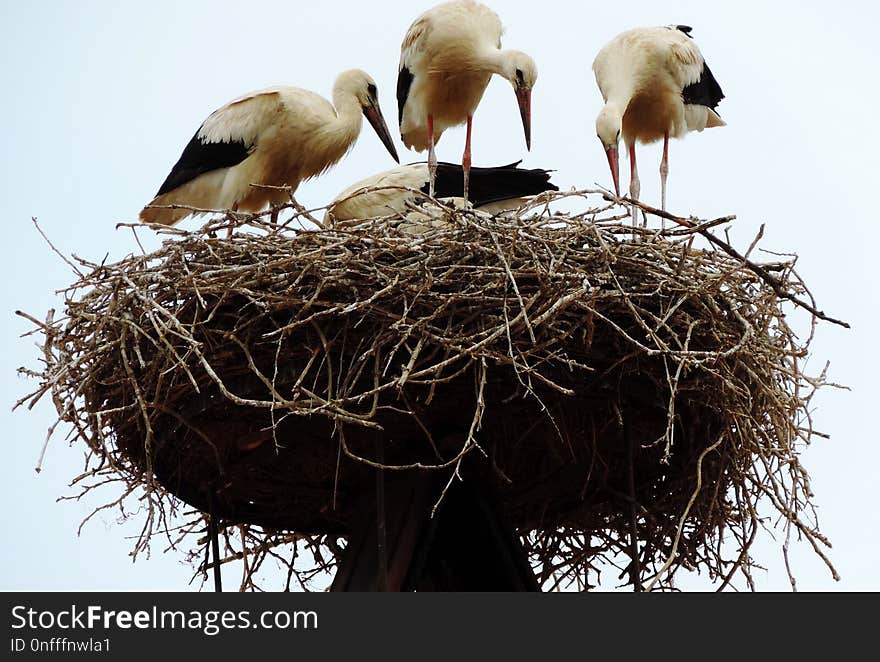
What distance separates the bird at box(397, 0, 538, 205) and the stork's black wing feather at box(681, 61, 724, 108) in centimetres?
108

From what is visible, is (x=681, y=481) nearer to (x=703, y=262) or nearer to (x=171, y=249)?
(x=703, y=262)

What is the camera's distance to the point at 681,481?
555cm

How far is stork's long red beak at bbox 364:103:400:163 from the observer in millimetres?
7484

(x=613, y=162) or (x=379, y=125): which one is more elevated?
(x=379, y=125)

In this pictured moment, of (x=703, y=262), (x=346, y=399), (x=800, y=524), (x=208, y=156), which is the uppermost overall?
(x=208, y=156)

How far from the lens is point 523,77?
6906mm

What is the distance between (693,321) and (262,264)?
1.42m

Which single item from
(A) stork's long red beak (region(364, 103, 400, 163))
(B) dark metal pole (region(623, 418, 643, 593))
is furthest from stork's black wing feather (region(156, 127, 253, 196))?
(B) dark metal pole (region(623, 418, 643, 593))

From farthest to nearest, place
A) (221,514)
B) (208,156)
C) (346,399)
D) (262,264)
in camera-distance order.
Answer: (208,156)
(221,514)
(262,264)
(346,399)

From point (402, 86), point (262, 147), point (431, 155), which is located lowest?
point (262, 147)

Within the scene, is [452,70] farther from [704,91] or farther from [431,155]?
[704,91]

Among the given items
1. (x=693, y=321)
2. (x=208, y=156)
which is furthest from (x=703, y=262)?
(x=208, y=156)

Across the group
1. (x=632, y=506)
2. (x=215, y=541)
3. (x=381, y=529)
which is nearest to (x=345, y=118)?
(x=215, y=541)

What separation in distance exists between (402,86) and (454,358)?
321cm
